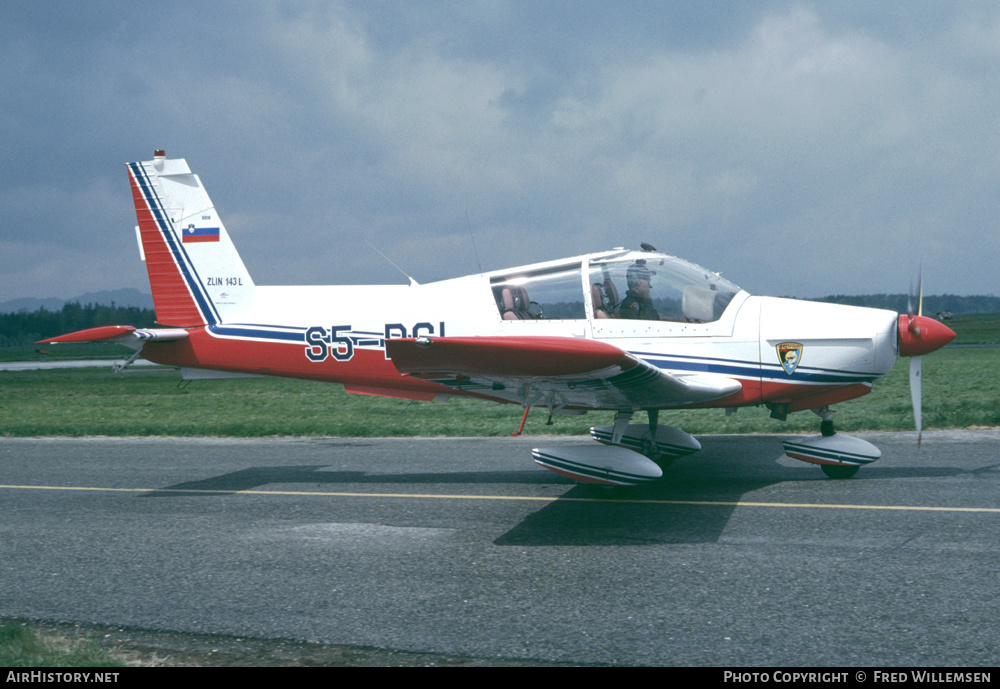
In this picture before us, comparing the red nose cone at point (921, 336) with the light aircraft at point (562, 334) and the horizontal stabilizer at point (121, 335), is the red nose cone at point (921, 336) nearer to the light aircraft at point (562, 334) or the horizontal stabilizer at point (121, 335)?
the light aircraft at point (562, 334)

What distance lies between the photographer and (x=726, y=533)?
5.85m

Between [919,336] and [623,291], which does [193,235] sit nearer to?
[623,291]

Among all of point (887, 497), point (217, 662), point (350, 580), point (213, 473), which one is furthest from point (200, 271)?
point (887, 497)

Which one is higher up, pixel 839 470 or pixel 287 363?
pixel 287 363

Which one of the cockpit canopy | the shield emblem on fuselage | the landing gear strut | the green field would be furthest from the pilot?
the green field

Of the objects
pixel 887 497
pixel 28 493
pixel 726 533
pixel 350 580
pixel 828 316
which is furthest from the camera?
pixel 28 493

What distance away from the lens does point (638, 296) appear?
7953 mm

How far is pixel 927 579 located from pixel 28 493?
870 cm

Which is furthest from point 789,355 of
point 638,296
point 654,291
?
point 638,296

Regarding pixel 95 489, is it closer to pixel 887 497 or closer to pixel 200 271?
pixel 200 271

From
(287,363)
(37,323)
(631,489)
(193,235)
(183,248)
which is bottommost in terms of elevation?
(631,489)

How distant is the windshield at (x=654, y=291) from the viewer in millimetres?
7883

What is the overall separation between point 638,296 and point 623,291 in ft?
0.55

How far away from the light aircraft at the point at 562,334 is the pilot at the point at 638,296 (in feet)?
0.05
